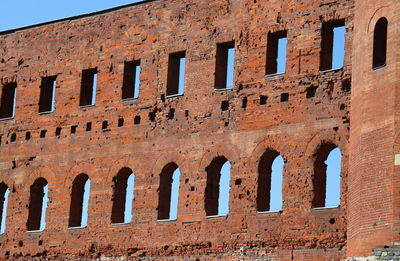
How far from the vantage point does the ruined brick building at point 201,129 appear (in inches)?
892

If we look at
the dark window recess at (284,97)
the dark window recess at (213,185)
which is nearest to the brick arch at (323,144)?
the dark window recess at (284,97)

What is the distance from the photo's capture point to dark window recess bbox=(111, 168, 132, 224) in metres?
27.5

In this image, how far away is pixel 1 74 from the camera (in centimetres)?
3088

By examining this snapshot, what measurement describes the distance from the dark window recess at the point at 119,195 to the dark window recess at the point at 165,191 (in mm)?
1135

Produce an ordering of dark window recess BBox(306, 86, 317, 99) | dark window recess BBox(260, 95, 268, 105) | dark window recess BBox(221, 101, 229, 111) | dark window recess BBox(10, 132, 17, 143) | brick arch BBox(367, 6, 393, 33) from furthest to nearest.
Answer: dark window recess BBox(10, 132, 17, 143) < dark window recess BBox(221, 101, 229, 111) < dark window recess BBox(260, 95, 268, 105) < dark window recess BBox(306, 86, 317, 99) < brick arch BBox(367, 6, 393, 33)

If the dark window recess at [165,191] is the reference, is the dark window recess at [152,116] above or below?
above

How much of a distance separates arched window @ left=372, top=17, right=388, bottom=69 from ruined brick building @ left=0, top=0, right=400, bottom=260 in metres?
0.03

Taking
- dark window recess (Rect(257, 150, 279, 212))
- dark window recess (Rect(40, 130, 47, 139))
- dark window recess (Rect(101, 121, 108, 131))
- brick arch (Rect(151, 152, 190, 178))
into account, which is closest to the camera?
dark window recess (Rect(257, 150, 279, 212))

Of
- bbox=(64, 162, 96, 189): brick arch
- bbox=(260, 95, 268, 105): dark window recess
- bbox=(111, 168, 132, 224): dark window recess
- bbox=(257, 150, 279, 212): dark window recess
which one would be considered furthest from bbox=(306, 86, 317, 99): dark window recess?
bbox=(64, 162, 96, 189): brick arch

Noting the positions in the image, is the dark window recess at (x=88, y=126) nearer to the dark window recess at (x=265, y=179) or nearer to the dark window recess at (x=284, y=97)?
the dark window recess at (x=265, y=179)

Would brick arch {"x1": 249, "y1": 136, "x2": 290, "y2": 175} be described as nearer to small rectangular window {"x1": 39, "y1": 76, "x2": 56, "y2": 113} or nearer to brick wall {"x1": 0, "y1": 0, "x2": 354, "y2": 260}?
brick wall {"x1": 0, "y1": 0, "x2": 354, "y2": 260}

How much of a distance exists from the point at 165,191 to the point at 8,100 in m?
6.12

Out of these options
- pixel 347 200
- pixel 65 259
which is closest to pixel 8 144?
pixel 65 259

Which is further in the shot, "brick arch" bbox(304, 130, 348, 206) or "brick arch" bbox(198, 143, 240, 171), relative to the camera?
"brick arch" bbox(198, 143, 240, 171)
